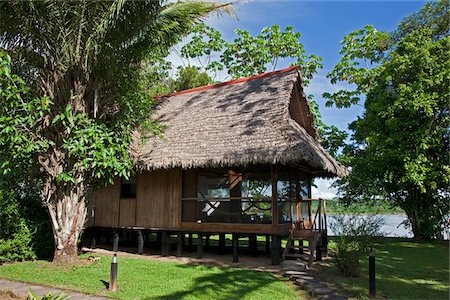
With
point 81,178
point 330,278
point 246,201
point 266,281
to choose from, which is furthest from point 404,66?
point 81,178

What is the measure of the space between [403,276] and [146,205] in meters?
6.82

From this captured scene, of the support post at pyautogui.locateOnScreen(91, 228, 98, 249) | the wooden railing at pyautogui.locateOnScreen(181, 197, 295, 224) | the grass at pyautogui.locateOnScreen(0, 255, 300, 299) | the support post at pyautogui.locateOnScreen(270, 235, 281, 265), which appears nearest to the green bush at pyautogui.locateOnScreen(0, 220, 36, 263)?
the grass at pyautogui.locateOnScreen(0, 255, 300, 299)

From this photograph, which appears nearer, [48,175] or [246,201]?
[48,175]

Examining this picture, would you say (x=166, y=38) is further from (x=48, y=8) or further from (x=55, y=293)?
(x=55, y=293)

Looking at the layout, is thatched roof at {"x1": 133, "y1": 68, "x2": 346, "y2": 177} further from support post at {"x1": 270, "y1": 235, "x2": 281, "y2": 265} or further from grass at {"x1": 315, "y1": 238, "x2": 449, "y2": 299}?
grass at {"x1": 315, "y1": 238, "x2": 449, "y2": 299}

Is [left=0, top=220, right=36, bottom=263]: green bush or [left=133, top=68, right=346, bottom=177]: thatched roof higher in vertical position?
[left=133, top=68, right=346, bottom=177]: thatched roof

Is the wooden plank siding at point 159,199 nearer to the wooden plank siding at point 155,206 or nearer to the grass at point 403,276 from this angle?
the wooden plank siding at point 155,206

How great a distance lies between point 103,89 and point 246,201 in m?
4.59

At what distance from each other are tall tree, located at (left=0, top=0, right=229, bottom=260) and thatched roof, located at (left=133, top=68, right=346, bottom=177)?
4.79ft

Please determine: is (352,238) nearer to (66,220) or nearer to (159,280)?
(159,280)

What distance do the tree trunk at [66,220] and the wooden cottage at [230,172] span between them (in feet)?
6.70

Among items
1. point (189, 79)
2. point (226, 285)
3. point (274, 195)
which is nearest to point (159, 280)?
point (226, 285)

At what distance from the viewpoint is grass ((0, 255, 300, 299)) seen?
6184 mm

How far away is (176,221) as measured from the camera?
1036 centimetres
